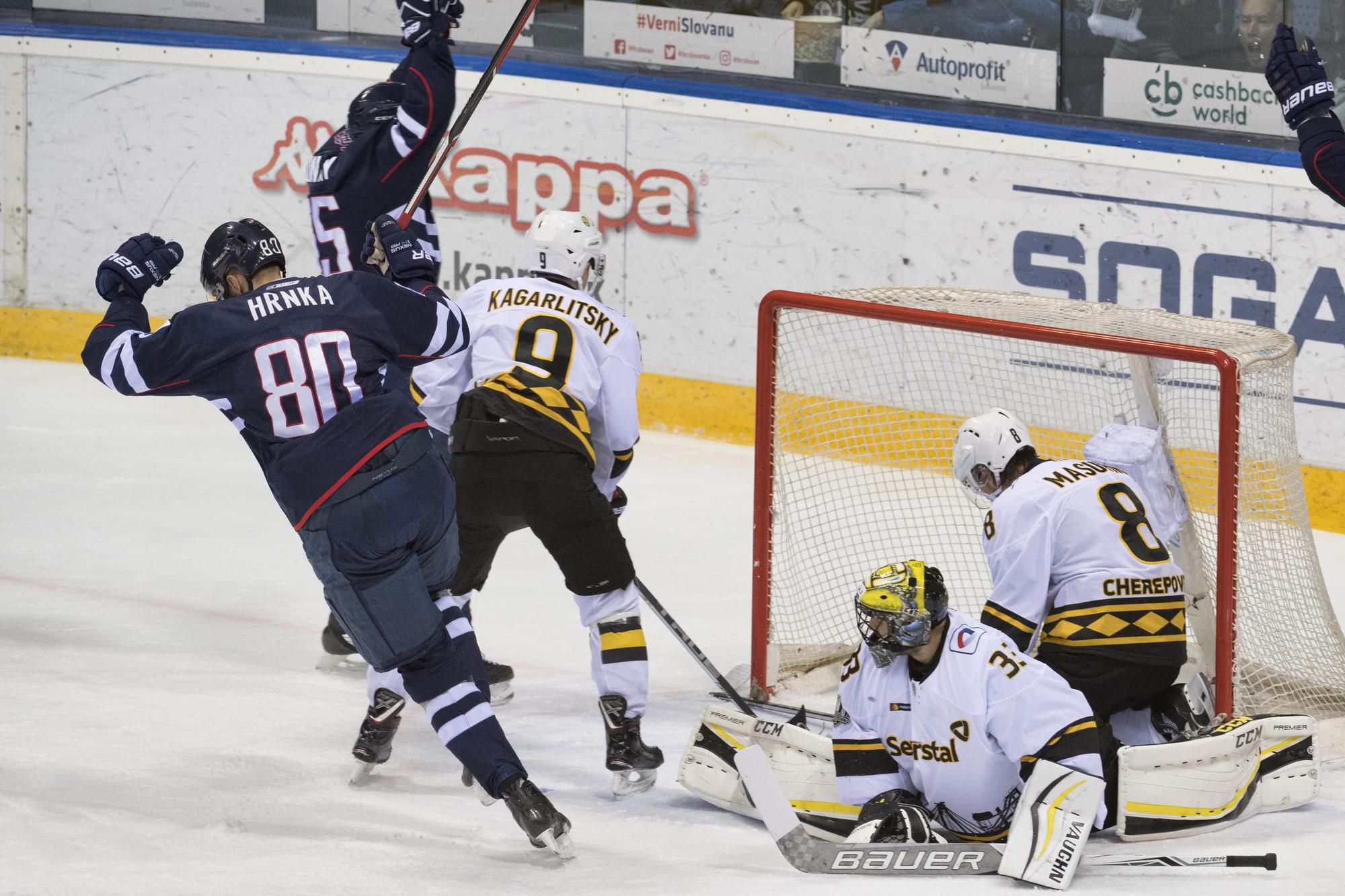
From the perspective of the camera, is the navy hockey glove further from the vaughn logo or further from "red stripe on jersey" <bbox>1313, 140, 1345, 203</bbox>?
the vaughn logo

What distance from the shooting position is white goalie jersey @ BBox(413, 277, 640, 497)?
13.6 ft

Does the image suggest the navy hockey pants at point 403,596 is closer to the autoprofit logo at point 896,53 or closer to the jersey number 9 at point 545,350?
the jersey number 9 at point 545,350

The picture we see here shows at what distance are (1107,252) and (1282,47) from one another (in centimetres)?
194

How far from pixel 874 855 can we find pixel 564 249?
1520mm

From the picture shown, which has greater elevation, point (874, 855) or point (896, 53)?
point (896, 53)

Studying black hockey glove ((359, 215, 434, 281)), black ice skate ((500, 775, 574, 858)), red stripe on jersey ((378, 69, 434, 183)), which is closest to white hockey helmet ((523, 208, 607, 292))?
black hockey glove ((359, 215, 434, 281))

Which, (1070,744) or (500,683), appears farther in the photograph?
(500,683)

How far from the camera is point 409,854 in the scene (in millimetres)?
3646

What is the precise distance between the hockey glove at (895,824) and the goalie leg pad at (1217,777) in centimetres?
41

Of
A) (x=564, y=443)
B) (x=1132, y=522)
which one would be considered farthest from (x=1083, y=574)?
(x=564, y=443)

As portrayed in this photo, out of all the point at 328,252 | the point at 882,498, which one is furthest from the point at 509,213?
the point at 882,498

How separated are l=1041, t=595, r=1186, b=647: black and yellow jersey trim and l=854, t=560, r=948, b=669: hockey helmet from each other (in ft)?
1.50

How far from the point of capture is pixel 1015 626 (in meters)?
3.86

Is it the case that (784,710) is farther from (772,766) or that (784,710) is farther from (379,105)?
(379,105)
